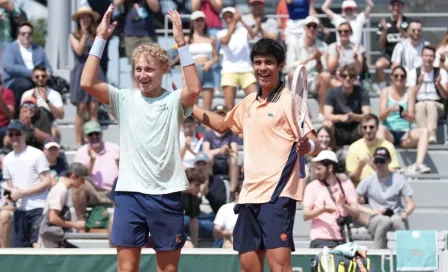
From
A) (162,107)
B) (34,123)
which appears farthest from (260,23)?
(162,107)

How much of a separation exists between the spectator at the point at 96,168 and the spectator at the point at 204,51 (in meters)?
1.85

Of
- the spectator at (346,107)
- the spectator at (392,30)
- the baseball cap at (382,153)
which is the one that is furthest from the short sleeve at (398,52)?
the baseball cap at (382,153)

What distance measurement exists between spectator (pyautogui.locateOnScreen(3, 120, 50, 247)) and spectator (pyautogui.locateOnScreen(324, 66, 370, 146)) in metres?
3.63

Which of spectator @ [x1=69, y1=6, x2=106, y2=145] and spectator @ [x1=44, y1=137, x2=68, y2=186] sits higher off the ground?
spectator @ [x1=69, y1=6, x2=106, y2=145]

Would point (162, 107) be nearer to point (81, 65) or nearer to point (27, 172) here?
point (27, 172)

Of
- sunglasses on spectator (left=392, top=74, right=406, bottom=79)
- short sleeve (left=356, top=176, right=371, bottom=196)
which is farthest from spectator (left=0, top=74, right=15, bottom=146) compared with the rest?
sunglasses on spectator (left=392, top=74, right=406, bottom=79)

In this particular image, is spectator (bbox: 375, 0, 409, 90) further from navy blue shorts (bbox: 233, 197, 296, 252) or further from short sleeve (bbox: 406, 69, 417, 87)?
navy blue shorts (bbox: 233, 197, 296, 252)

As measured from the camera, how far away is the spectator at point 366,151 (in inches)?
526

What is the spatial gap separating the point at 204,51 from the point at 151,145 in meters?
7.78

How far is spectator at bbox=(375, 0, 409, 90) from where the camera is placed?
1609 centimetres

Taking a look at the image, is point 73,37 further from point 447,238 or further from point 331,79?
point 447,238

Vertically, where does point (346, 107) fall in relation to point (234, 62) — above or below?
below

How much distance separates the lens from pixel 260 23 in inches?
620

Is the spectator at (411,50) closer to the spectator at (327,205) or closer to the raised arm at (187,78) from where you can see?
the spectator at (327,205)
